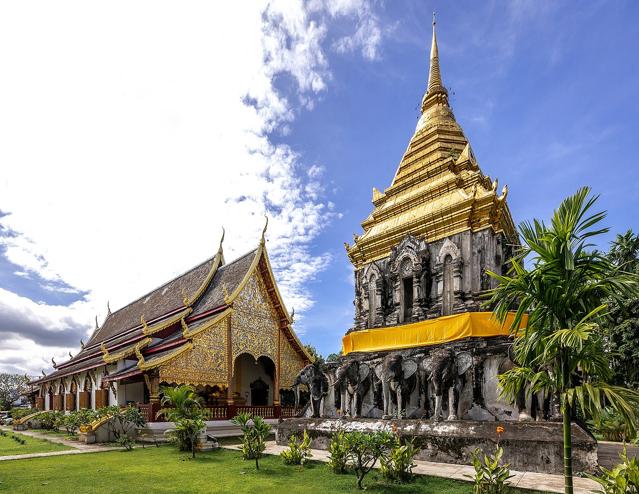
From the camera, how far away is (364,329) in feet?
42.5

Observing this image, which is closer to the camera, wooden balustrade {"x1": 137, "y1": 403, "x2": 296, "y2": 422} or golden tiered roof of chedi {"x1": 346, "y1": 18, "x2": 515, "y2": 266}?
golden tiered roof of chedi {"x1": 346, "y1": 18, "x2": 515, "y2": 266}

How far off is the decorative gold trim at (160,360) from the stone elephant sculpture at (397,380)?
688 cm

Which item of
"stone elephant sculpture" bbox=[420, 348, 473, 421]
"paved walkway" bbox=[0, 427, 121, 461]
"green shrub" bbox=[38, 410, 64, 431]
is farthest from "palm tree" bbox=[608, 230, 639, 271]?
"green shrub" bbox=[38, 410, 64, 431]

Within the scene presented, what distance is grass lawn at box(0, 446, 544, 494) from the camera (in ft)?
20.0

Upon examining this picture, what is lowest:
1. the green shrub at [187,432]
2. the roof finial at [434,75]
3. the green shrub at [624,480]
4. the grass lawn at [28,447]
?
the grass lawn at [28,447]

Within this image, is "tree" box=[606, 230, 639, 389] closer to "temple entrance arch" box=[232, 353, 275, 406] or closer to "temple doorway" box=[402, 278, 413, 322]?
"temple doorway" box=[402, 278, 413, 322]

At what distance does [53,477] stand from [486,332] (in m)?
8.51

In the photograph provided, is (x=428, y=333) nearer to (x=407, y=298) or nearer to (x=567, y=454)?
(x=407, y=298)

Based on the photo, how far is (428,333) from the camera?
416 inches

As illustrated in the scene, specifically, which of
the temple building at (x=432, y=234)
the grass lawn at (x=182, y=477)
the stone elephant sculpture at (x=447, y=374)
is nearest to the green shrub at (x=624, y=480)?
the grass lawn at (x=182, y=477)

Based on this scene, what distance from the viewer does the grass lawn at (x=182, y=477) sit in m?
6.10

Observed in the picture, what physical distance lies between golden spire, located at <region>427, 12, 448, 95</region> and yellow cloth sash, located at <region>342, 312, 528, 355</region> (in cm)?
846

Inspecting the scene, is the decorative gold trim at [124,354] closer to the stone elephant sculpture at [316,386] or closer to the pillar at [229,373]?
the pillar at [229,373]

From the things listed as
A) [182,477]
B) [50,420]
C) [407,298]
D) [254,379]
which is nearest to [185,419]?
[182,477]
